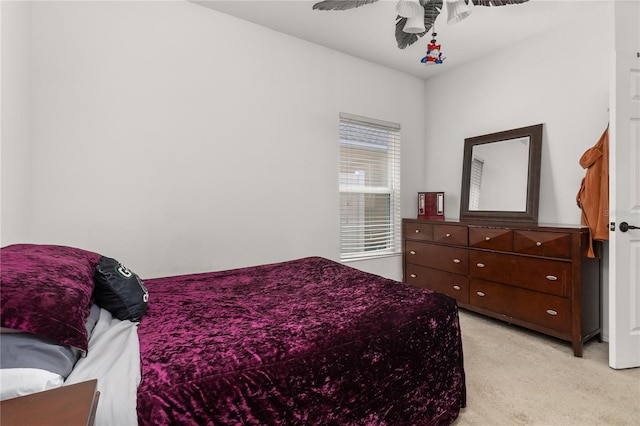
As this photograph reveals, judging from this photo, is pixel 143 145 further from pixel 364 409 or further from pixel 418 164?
pixel 418 164

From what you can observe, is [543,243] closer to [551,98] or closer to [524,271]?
[524,271]

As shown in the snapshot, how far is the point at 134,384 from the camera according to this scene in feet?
3.03

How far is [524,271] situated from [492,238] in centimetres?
38

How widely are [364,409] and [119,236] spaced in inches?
83.6

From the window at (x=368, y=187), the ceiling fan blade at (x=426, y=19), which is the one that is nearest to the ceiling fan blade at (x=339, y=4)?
the ceiling fan blade at (x=426, y=19)

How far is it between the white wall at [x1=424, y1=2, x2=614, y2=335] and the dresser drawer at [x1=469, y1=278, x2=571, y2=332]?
0.53 metres

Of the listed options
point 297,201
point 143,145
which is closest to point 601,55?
point 297,201

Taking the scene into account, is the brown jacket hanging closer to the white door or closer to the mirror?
the white door

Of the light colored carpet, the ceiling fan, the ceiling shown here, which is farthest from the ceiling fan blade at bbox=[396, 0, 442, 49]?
Result: the light colored carpet

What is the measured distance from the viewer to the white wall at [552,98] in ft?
9.05

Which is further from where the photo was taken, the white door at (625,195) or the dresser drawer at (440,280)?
the dresser drawer at (440,280)

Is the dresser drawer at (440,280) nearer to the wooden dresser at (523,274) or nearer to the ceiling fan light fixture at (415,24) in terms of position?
the wooden dresser at (523,274)

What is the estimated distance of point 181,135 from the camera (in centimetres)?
261

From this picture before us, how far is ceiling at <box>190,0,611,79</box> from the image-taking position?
268 cm
